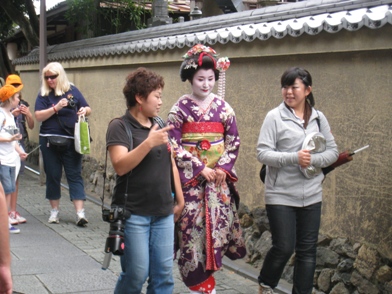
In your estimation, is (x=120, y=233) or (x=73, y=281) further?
(x=73, y=281)

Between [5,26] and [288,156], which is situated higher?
[5,26]

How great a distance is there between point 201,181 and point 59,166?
148 inches

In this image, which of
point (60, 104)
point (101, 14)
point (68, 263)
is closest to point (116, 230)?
point (68, 263)

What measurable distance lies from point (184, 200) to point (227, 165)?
435mm

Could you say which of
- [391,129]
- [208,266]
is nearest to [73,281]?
[208,266]

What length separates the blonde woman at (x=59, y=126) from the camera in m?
8.71

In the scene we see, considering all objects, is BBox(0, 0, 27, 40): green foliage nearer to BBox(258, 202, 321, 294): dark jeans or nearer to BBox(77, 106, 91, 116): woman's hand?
BBox(77, 106, 91, 116): woman's hand

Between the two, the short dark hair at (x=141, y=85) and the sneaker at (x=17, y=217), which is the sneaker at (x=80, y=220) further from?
the short dark hair at (x=141, y=85)

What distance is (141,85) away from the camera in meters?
4.73

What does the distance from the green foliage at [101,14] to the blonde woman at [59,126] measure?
247 inches

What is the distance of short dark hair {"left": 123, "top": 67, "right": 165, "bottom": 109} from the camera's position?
15.5 feet

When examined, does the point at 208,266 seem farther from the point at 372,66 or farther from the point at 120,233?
the point at 372,66

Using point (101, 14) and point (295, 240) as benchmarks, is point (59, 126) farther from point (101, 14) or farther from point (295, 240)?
point (101, 14)

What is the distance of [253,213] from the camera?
742 cm
